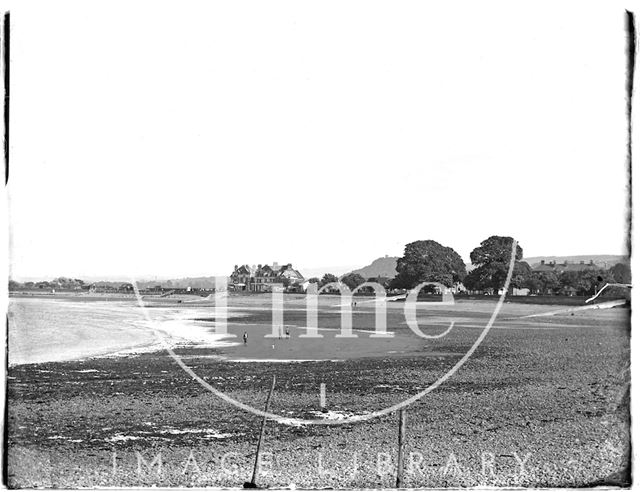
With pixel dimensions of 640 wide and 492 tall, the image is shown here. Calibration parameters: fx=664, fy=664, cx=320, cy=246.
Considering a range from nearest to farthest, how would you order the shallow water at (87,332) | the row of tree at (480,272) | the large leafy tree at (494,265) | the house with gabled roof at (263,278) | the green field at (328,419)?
the green field at (328,419) < the shallow water at (87,332) < the large leafy tree at (494,265) < the row of tree at (480,272) < the house with gabled roof at (263,278)

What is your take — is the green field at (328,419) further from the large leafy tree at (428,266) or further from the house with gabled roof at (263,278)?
the house with gabled roof at (263,278)

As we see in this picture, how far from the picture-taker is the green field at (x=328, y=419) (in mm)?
8359

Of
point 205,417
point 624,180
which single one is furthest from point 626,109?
point 205,417

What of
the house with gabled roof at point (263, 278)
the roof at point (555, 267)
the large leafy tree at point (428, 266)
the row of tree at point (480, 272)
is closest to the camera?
the roof at point (555, 267)

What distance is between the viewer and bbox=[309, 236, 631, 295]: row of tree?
1747 cm

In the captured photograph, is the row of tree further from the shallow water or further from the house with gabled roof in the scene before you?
the shallow water

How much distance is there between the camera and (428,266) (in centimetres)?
2194

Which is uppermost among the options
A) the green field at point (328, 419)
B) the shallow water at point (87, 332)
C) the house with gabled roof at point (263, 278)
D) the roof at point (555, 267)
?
the roof at point (555, 267)

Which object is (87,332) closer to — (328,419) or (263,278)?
(263,278)

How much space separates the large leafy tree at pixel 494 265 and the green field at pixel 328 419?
102 inches

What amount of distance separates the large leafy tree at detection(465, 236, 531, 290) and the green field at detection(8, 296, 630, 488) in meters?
2.59

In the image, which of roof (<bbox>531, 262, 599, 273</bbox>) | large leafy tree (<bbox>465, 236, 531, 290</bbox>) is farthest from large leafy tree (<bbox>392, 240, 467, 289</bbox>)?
roof (<bbox>531, 262, 599, 273</bbox>)

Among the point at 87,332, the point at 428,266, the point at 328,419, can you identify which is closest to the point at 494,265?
the point at 428,266

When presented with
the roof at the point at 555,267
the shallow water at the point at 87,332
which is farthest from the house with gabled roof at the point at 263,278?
the roof at the point at 555,267
